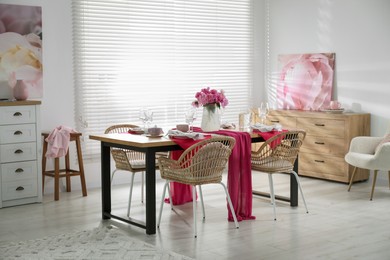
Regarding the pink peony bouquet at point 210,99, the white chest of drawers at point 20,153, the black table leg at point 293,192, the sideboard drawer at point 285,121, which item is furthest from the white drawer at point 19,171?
the sideboard drawer at point 285,121

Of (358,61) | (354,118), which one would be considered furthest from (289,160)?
(358,61)

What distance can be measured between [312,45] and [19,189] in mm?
3944

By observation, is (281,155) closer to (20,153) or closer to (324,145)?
(324,145)

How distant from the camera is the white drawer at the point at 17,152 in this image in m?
5.67

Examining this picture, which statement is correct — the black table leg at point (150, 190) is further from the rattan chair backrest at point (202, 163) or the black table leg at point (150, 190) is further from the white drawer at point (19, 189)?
the white drawer at point (19, 189)

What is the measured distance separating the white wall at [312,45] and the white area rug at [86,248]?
81.6 inches

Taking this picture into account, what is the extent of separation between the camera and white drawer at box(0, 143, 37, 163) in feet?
18.6

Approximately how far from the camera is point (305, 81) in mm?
7551

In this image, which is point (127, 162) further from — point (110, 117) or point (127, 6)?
point (127, 6)

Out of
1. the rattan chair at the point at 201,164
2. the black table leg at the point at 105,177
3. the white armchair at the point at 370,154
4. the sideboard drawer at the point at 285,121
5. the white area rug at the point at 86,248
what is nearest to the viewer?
the white area rug at the point at 86,248

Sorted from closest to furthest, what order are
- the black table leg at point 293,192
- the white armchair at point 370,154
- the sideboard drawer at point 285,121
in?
the black table leg at point 293,192 → the white armchair at point 370,154 → the sideboard drawer at point 285,121

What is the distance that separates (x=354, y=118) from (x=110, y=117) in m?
2.72

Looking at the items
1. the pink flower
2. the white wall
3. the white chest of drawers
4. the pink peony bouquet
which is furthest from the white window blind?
the pink peony bouquet

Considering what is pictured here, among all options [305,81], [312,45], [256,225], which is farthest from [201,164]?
[312,45]
